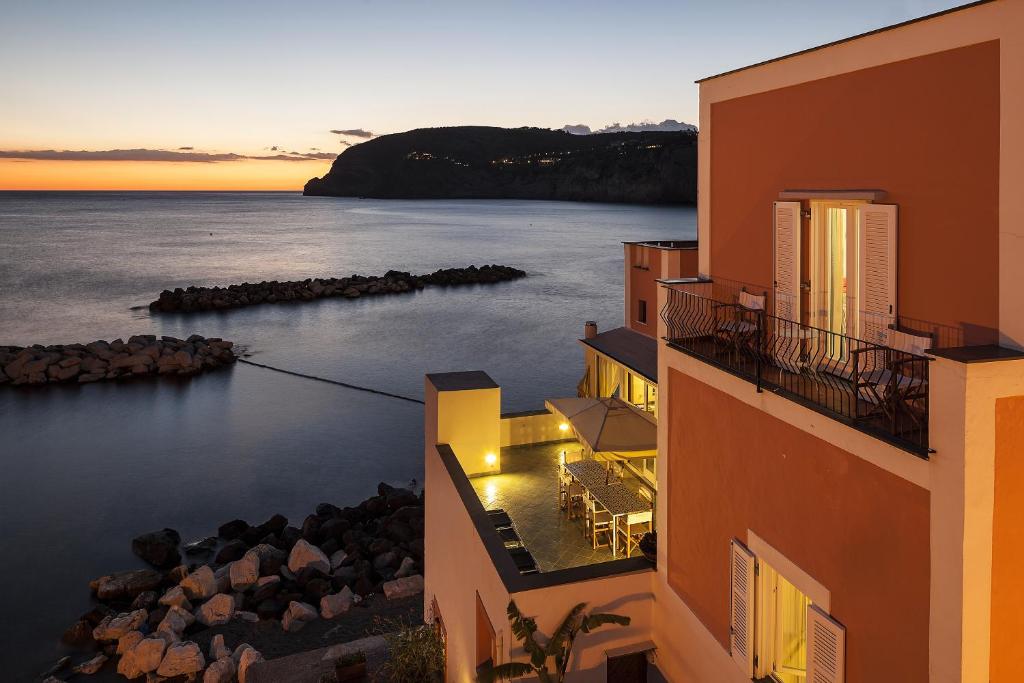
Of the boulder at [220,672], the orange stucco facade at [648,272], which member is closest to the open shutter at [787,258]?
the orange stucco facade at [648,272]

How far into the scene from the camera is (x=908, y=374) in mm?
5449

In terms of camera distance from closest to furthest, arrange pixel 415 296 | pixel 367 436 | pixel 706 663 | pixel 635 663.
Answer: pixel 706 663 → pixel 635 663 → pixel 367 436 → pixel 415 296

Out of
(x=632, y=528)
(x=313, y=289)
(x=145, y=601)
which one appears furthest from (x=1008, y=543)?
(x=313, y=289)

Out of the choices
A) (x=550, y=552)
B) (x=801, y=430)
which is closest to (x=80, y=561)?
(x=550, y=552)

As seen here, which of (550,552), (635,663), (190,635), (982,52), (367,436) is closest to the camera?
(982,52)

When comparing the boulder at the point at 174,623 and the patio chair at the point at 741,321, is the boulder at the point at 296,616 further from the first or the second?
the patio chair at the point at 741,321

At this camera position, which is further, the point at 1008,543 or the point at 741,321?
the point at 741,321

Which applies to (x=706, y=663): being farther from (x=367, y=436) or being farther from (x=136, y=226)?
(x=136, y=226)

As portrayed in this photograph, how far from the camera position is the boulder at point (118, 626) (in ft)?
50.0

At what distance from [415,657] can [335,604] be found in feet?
14.2

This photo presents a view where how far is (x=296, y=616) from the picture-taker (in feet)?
50.4

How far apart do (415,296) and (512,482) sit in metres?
50.8

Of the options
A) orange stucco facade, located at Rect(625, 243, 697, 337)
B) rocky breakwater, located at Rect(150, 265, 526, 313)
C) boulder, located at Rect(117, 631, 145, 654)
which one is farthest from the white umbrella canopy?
rocky breakwater, located at Rect(150, 265, 526, 313)

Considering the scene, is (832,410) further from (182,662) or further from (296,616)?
(296,616)
